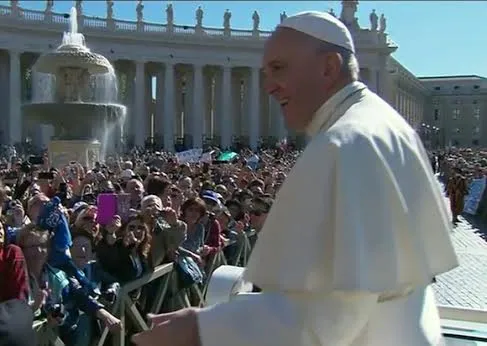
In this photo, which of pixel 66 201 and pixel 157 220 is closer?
pixel 157 220

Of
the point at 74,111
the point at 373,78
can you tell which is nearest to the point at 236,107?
the point at 373,78

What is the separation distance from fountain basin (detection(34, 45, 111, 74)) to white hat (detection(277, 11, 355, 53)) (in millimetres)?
21476

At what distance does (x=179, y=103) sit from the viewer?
84.9 m

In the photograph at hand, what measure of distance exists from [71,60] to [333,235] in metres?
22.2

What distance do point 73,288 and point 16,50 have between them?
63731 millimetres

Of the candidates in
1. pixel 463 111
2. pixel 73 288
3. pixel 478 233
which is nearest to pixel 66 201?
pixel 73 288

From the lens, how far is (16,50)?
65438 mm

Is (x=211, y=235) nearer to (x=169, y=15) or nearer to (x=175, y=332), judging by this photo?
(x=175, y=332)

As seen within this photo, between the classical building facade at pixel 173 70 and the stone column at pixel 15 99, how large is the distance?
0.09 meters

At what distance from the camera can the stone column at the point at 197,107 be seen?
7588 cm

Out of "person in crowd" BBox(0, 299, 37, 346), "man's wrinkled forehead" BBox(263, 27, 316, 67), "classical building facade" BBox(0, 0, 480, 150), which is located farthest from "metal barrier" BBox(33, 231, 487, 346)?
"classical building facade" BBox(0, 0, 480, 150)

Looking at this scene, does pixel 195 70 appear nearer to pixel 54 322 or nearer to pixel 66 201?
pixel 66 201

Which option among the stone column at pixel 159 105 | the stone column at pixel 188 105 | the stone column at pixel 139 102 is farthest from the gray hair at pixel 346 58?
the stone column at pixel 188 105

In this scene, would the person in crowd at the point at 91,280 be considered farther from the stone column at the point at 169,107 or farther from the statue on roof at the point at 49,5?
the stone column at the point at 169,107
